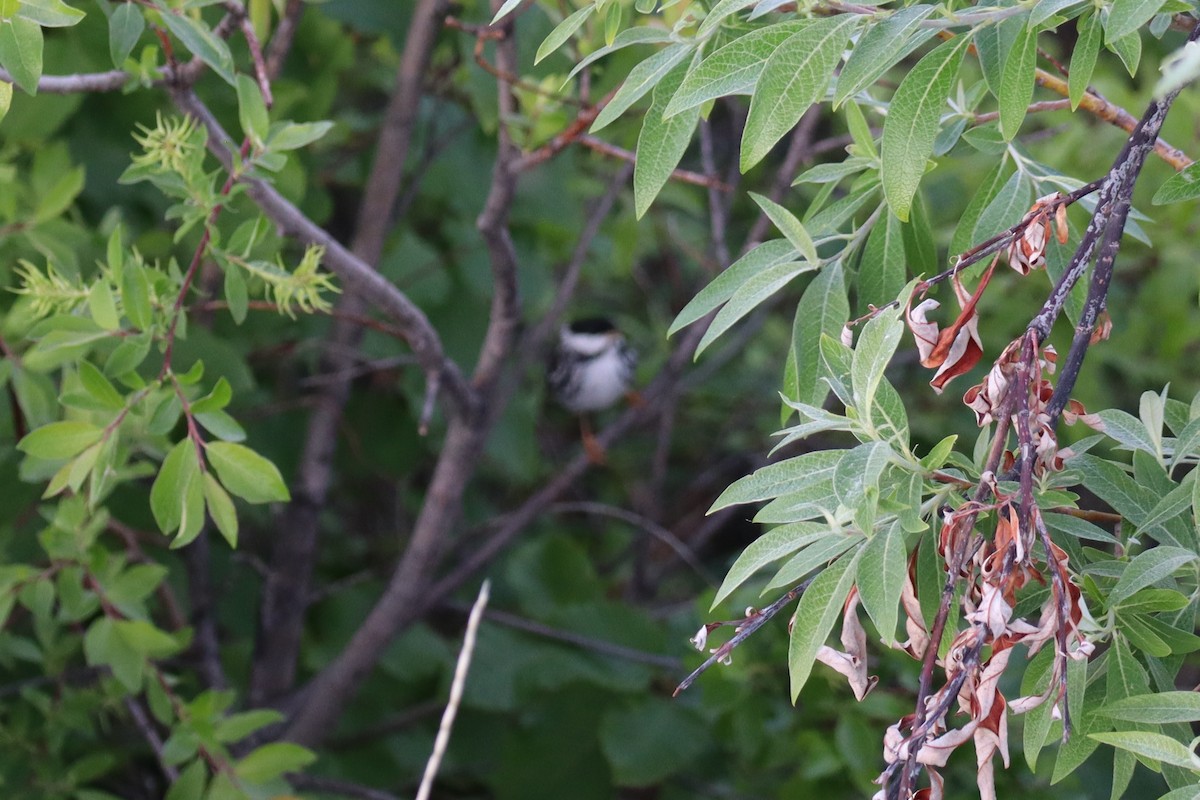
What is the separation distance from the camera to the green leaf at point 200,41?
0.97 m

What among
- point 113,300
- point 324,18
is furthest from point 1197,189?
point 324,18

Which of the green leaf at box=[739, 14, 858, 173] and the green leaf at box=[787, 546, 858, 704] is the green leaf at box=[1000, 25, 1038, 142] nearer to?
the green leaf at box=[739, 14, 858, 173]

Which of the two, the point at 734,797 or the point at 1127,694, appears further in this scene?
the point at 734,797

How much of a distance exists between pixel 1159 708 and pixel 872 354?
0.26 metres

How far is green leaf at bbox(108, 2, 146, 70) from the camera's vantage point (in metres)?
0.97

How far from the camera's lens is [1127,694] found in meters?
0.71

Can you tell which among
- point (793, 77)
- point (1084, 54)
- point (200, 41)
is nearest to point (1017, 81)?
point (1084, 54)

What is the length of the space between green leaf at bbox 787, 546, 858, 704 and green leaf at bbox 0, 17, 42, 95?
25.1 inches

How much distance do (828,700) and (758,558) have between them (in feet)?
3.33

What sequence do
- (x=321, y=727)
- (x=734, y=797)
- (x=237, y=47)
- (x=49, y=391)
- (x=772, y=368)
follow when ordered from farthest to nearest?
(x=772, y=368)
(x=734, y=797)
(x=321, y=727)
(x=237, y=47)
(x=49, y=391)

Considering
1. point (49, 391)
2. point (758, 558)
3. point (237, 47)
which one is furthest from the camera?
point (237, 47)

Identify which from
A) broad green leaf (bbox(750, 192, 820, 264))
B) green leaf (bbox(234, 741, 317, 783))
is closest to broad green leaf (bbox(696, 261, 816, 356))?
broad green leaf (bbox(750, 192, 820, 264))

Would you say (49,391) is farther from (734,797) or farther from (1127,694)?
(734,797)

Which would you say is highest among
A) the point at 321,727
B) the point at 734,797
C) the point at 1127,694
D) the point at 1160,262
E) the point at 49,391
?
the point at 1127,694
